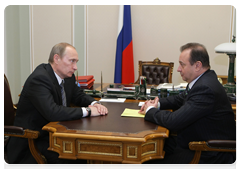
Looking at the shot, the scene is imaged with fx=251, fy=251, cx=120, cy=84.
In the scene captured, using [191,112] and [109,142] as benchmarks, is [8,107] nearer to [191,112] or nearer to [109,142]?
[109,142]

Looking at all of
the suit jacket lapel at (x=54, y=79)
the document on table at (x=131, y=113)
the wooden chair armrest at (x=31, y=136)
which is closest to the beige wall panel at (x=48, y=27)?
the suit jacket lapel at (x=54, y=79)

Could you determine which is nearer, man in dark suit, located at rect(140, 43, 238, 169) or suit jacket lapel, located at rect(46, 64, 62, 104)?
man in dark suit, located at rect(140, 43, 238, 169)

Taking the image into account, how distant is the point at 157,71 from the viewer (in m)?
4.38

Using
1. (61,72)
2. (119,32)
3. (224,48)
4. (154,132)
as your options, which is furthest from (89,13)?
(154,132)

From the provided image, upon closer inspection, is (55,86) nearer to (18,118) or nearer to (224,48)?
(18,118)

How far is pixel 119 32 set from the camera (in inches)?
205

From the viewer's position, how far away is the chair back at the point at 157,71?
14.2 ft

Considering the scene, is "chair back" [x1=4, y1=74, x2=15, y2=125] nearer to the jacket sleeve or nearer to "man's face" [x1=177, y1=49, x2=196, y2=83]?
the jacket sleeve

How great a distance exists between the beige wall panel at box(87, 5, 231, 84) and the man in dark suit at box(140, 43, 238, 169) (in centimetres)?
340

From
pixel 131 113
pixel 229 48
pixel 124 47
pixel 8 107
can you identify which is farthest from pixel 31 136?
pixel 124 47

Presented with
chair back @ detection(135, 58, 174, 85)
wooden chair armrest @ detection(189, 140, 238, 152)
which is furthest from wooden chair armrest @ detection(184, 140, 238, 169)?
chair back @ detection(135, 58, 174, 85)

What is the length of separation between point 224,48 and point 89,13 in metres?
3.15

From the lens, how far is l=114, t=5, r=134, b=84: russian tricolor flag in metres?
5.16
